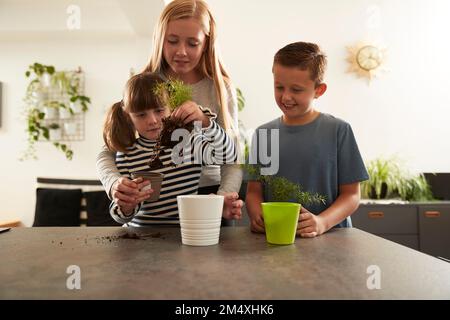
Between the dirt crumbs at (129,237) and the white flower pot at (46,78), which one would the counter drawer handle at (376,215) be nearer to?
the dirt crumbs at (129,237)

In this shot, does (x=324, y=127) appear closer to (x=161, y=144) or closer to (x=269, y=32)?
(x=161, y=144)

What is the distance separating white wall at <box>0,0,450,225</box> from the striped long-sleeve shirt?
8.05 feet

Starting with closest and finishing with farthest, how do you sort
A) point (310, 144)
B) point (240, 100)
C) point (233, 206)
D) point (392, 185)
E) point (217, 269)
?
point (217, 269) → point (233, 206) → point (310, 144) → point (392, 185) → point (240, 100)

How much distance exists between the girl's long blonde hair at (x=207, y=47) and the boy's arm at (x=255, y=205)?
0.63 ft

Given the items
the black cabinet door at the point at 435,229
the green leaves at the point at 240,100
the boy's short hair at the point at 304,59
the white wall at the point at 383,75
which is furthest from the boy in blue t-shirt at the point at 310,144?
the white wall at the point at 383,75

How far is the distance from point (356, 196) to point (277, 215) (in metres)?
0.43

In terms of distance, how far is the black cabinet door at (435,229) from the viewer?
2.81 metres

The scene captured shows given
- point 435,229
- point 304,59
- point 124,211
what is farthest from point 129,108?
point 435,229

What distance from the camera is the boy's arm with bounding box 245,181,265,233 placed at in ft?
3.22

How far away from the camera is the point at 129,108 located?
3.54ft

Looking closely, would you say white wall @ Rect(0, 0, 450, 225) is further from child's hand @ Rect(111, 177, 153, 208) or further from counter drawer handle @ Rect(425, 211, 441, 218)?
child's hand @ Rect(111, 177, 153, 208)

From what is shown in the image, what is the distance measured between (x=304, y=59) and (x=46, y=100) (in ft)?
10.1

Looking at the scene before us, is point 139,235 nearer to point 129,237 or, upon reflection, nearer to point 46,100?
point 129,237

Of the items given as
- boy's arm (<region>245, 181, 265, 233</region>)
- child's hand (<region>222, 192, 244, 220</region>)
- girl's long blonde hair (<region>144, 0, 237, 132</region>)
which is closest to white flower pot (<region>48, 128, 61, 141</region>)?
girl's long blonde hair (<region>144, 0, 237, 132</region>)
